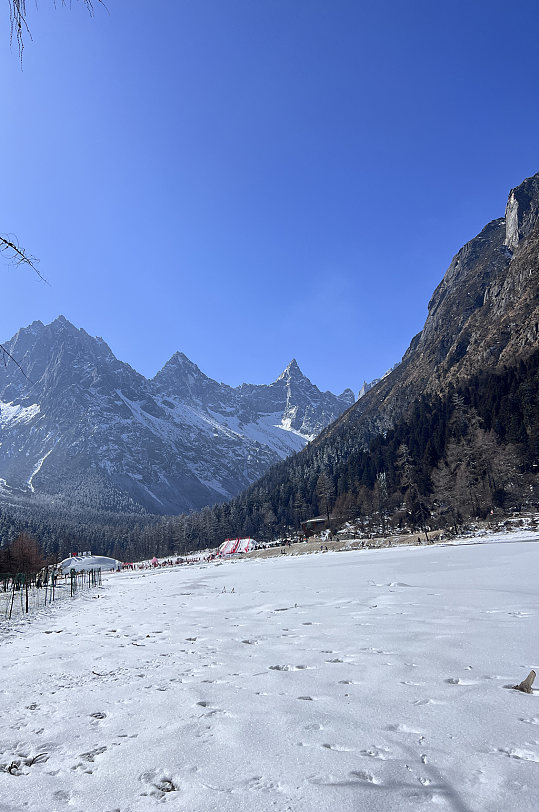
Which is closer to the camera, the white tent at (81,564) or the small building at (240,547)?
the white tent at (81,564)

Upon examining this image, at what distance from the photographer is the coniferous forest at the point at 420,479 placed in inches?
2067

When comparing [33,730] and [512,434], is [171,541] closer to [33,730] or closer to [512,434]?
[512,434]

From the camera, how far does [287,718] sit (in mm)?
3529

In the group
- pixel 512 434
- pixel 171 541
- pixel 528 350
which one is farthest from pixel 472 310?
pixel 171 541

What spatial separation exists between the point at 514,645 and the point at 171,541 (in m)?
127

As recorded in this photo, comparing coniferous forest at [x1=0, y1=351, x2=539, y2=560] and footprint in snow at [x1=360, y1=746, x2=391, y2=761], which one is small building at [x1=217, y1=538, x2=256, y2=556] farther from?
footprint in snow at [x1=360, y1=746, x2=391, y2=761]

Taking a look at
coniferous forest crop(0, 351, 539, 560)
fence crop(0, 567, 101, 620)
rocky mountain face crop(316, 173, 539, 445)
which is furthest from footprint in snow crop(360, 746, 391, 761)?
rocky mountain face crop(316, 173, 539, 445)

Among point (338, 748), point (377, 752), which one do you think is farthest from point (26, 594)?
point (377, 752)

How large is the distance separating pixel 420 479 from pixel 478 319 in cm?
7032

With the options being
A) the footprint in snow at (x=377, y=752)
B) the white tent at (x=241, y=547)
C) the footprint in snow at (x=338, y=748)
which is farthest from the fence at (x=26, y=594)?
the white tent at (x=241, y=547)

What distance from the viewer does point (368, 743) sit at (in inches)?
117

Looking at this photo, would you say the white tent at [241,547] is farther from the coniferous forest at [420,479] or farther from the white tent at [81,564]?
the white tent at [81,564]

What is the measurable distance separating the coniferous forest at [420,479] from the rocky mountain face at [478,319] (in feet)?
36.2

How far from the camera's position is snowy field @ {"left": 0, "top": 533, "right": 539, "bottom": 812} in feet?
8.04
